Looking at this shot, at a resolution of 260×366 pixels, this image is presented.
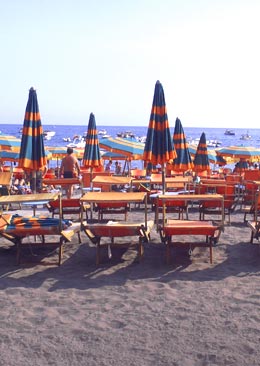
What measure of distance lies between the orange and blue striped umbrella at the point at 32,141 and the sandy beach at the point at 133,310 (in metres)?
2.96

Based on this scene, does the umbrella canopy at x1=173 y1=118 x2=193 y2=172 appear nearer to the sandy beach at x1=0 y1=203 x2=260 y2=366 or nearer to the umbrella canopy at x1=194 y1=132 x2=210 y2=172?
the umbrella canopy at x1=194 y1=132 x2=210 y2=172

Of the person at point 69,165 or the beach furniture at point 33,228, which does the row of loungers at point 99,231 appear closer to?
the beach furniture at point 33,228

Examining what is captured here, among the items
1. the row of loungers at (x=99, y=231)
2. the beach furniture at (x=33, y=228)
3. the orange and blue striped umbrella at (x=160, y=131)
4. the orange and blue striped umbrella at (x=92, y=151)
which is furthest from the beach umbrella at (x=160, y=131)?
the orange and blue striped umbrella at (x=92, y=151)

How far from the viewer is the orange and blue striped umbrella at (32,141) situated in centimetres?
909

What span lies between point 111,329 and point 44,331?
0.59m

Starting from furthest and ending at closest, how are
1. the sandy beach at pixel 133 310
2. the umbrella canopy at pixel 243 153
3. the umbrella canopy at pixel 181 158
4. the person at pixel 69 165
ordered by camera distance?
1. the umbrella canopy at pixel 243 153
2. the umbrella canopy at pixel 181 158
3. the person at pixel 69 165
4. the sandy beach at pixel 133 310

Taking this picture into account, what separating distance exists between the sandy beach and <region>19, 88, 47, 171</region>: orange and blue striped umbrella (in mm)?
2956

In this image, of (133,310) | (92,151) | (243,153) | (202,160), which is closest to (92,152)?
(92,151)

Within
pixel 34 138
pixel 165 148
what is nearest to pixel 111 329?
pixel 165 148

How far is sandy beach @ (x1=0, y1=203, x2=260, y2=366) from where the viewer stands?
11.8 ft

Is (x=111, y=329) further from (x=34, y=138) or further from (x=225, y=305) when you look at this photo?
(x=34, y=138)

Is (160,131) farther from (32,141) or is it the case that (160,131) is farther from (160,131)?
(32,141)

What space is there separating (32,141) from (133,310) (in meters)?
5.52

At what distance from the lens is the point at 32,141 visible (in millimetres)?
9172
